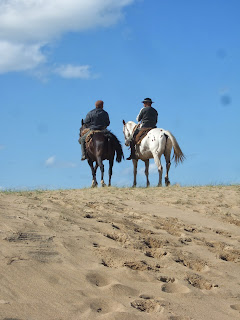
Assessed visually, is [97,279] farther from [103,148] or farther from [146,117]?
[146,117]

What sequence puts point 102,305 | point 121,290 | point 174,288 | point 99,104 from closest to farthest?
1. point 102,305
2. point 121,290
3. point 174,288
4. point 99,104

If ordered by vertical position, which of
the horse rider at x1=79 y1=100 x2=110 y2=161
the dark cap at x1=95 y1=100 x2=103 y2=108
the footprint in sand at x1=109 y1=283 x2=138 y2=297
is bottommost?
the footprint in sand at x1=109 y1=283 x2=138 y2=297

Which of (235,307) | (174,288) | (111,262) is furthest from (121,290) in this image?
(235,307)

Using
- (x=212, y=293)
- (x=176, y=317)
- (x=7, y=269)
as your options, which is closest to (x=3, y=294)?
(x=7, y=269)

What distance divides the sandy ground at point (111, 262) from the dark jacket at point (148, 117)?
25.4ft

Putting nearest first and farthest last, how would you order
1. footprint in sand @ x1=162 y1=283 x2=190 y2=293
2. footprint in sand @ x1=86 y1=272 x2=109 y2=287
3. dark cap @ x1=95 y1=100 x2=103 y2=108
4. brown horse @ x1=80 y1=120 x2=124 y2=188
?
1. footprint in sand @ x1=86 y1=272 x2=109 y2=287
2. footprint in sand @ x1=162 y1=283 x2=190 y2=293
3. brown horse @ x1=80 y1=120 x2=124 y2=188
4. dark cap @ x1=95 y1=100 x2=103 y2=108

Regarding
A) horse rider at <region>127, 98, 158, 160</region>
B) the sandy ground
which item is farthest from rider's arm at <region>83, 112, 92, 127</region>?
the sandy ground

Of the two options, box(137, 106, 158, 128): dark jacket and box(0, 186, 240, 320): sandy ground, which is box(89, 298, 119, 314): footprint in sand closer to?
box(0, 186, 240, 320): sandy ground

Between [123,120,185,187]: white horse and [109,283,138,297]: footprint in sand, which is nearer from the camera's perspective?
[109,283,138,297]: footprint in sand

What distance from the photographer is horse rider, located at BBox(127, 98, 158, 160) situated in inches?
703

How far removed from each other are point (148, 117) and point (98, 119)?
188 centimetres

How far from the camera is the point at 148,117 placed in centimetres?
1786

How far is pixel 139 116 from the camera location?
59.2 feet

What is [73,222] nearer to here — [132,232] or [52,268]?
[132,232]
